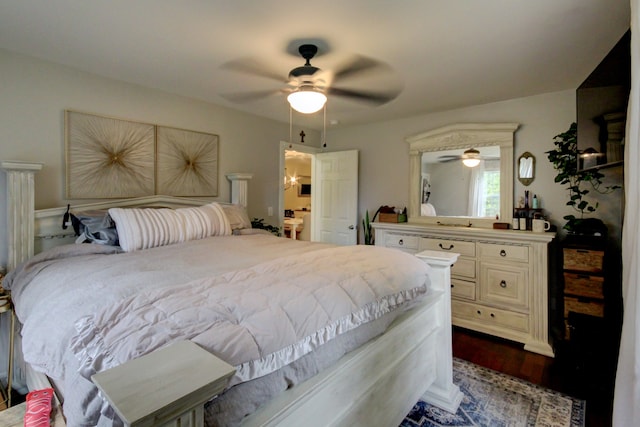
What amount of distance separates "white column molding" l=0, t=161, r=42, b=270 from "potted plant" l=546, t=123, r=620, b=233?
4.32 m

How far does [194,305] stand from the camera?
106cm

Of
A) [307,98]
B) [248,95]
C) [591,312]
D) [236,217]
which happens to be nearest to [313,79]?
[307,98]

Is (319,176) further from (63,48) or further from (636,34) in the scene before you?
(636,34)

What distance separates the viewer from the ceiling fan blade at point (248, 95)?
3.06m

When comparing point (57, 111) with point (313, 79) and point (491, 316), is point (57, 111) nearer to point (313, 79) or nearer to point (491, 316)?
point (313, 79)

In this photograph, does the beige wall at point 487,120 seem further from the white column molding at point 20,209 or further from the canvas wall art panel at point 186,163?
the white column molding at point 20,209

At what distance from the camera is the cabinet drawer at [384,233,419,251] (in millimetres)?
3676

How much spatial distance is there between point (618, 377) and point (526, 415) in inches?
41.9

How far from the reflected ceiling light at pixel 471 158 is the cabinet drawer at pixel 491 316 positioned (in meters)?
1.58

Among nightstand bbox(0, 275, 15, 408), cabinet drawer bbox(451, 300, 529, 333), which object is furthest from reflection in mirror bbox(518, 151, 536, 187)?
nightstand bbox(0, 275, 15, 408)

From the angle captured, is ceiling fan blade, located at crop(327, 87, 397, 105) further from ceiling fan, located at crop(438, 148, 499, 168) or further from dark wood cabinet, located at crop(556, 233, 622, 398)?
dark wood cabinet, located at crop(556, 233, 622, 398)

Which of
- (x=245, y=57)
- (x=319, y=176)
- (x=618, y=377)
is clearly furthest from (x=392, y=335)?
(x=319, y=176)

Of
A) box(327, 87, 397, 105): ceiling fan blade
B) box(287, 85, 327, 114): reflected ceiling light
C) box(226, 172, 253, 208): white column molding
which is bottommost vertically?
box(226, 172, 253, 208): white column molding

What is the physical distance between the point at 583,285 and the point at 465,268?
3.24ft
